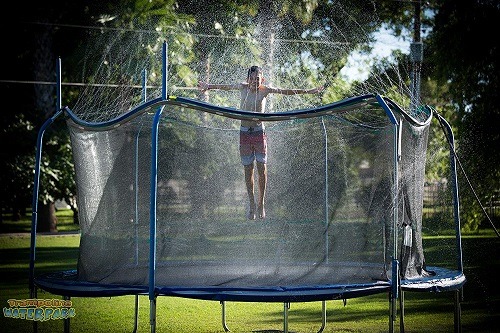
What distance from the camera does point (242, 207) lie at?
617cm

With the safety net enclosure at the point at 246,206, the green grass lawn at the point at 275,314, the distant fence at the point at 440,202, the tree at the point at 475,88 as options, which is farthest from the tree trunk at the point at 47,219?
the safety net enclosure at the point at 246,206

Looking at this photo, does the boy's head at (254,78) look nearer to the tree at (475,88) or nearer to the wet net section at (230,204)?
the wet net section at (230,204)

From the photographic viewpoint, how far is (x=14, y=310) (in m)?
7.00

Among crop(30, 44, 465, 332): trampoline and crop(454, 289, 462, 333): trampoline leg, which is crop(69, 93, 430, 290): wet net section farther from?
crop(454, 289, 462, 333): trampoline leg

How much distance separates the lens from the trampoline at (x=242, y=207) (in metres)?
5.65

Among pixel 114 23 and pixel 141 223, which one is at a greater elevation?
pixel 114 23

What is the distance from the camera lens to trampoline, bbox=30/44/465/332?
5648 mm

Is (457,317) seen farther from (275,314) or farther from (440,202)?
(440,202)

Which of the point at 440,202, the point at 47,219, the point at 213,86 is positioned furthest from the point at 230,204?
the point at 47,219

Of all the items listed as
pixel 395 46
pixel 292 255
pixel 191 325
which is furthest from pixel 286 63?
pixel 292 255

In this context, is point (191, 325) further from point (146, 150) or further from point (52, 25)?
point (52, 25)

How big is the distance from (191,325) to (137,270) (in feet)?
4.68

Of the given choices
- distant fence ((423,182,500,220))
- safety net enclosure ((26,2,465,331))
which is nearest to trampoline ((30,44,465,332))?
safety net enclosure ((26,2,465,331))

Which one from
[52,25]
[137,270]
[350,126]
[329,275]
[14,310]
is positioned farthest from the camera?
[52,25]
